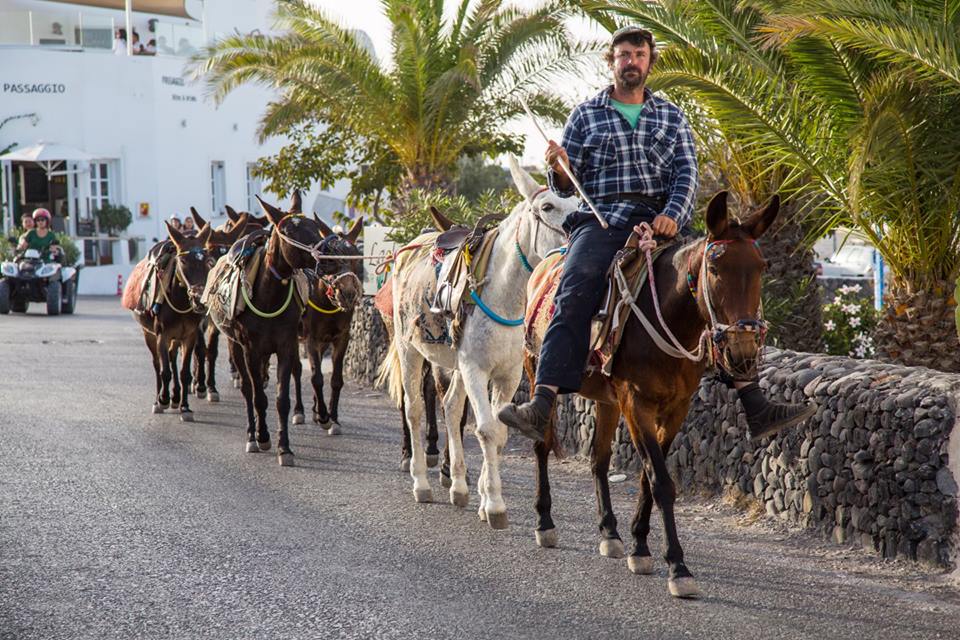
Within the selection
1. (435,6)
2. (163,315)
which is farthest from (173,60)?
(163,315)

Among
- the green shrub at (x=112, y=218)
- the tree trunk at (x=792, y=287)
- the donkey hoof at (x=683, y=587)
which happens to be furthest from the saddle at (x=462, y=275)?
the green shrub at (x=112, y=218)

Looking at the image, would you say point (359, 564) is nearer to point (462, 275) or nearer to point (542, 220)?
point (462, 275)

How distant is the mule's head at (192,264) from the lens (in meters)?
13.2

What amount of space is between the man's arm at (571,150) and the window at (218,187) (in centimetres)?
3810

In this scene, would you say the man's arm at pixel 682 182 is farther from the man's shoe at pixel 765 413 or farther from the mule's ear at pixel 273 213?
the mule's ear at pixel 273 213

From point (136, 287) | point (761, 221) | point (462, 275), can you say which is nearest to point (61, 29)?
point (136, 287)

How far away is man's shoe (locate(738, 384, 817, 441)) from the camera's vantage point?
6.05m

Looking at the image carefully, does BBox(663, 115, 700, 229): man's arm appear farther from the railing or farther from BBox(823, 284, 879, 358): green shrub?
the railing

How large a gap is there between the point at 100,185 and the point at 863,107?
3534cm

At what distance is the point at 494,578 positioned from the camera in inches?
264

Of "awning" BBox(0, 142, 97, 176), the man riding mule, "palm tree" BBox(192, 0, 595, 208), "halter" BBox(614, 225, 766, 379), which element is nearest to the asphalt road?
the man riding mule

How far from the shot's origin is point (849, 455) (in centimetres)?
697

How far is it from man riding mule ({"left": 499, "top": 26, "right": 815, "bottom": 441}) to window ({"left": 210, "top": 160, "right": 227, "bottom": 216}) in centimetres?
3820

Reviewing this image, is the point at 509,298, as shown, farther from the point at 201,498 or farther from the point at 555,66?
the point at 555,66
